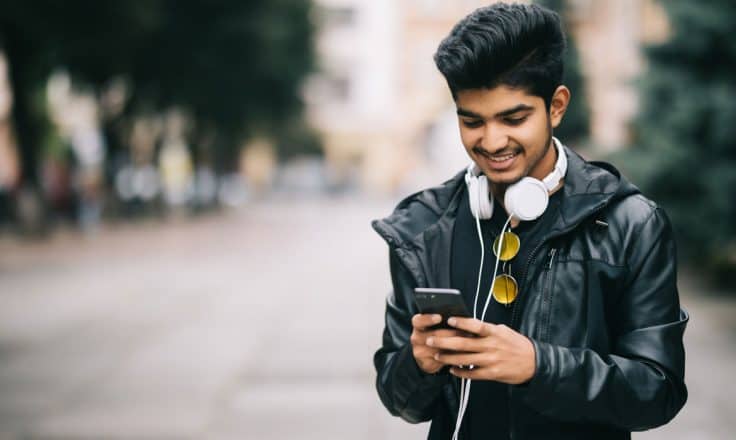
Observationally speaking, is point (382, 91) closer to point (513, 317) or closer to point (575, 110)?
point (575, 110)

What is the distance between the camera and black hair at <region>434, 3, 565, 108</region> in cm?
178

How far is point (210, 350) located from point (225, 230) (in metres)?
19.8

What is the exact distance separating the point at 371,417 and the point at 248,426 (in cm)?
86

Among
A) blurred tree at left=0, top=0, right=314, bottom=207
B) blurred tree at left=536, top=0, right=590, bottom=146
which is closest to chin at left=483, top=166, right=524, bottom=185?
blurred tree at left=0, top=0, right=314, bottom=207

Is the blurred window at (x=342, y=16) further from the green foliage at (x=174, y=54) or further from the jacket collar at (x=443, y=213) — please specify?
the jacket collar at (x=443, y=213)

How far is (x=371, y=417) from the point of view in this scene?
6473 millimetres

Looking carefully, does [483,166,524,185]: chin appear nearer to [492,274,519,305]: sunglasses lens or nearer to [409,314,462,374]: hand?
[492,274,519,305]: sunglasses lens

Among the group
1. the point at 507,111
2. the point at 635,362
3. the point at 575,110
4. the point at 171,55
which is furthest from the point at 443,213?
the point at 171,55

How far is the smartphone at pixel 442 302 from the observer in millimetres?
1590

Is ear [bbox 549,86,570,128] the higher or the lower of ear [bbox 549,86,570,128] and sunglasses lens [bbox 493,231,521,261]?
the higher

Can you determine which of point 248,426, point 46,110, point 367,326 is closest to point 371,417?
point 248,426

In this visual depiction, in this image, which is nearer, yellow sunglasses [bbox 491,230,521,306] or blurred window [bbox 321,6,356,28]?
yellow sunglasses [bbox 491,230,521,306]

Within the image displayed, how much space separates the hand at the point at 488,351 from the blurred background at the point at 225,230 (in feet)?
13.7

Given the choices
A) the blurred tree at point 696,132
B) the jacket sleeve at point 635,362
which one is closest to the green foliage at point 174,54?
the blurred tree at point 696,132
